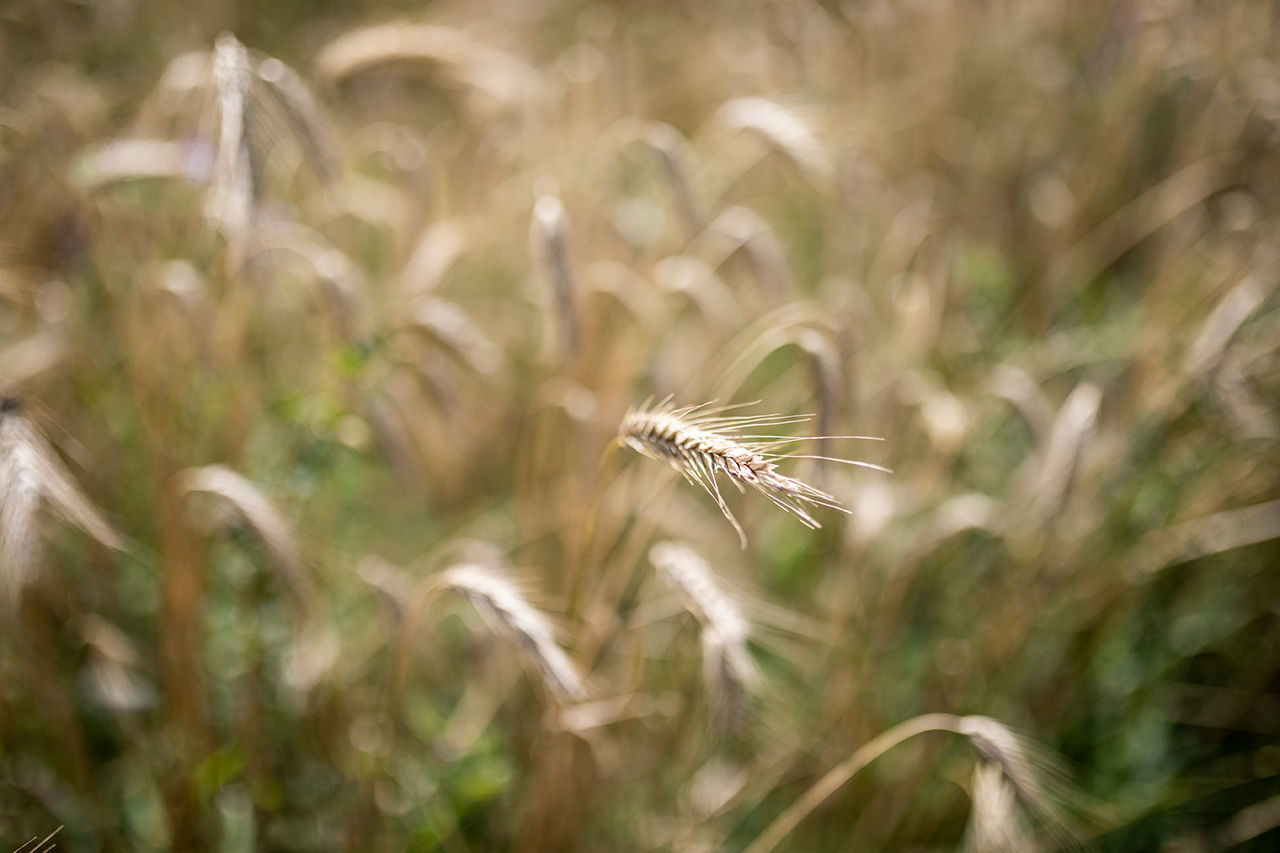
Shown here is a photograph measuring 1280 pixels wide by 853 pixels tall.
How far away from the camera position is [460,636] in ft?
7.86

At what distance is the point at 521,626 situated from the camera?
1175 millimetres

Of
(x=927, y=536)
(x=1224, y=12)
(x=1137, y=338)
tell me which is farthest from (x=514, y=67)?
(x=1224, y=12)

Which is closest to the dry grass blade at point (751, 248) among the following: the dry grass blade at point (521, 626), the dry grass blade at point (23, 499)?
the dry grass blade at point (521, 626)

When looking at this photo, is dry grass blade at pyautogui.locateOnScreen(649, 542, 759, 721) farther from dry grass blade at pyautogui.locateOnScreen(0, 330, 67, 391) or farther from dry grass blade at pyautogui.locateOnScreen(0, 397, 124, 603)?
dry grass blade at pyautogui.locateOnScreen(0, 330, 67, 391)

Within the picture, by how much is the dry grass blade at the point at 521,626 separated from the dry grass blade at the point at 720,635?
23 cm

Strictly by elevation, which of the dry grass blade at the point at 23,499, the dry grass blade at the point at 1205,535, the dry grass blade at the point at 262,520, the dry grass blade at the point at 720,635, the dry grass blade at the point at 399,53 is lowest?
the dry grass blade at the point at 1205,535

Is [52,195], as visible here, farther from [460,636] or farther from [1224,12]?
[1224,12]

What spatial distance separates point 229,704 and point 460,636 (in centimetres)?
66

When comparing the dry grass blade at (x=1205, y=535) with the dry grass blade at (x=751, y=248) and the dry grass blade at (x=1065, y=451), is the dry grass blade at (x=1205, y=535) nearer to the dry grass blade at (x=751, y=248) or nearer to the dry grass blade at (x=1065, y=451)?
the dry grass blade at (x=1065, y=451)

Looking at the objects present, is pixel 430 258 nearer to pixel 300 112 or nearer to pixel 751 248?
pixel 300 112

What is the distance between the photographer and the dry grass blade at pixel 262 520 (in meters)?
1.38

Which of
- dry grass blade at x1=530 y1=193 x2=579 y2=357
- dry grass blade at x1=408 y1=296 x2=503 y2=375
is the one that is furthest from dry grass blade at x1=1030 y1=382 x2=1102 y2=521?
dry grass blade at x1=408 y1=296 x2=503 y2=375

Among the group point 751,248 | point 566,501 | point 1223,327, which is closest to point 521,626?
point 566,501

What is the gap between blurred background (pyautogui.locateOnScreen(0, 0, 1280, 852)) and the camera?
161 cm
